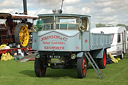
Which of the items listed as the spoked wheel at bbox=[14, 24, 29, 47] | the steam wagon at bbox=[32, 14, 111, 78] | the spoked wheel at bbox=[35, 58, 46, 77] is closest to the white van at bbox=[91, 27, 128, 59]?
the spoked wheel at bbox=[14, 24, 29, 47]

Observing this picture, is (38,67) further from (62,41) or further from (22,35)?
(22,35)

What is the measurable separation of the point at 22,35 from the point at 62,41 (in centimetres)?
1213

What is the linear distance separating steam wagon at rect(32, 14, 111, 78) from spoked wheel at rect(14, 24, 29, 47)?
9.91 metres

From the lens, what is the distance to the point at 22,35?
67.5 ft

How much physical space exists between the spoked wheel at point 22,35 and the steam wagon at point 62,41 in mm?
9907

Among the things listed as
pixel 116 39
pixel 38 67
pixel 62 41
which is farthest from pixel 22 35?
pixel 62 41

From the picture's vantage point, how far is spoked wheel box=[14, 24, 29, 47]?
1945cm

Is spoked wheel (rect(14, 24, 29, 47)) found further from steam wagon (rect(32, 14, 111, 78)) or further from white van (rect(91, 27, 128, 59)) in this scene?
steam wagon (rect(32, 14, 111, 78))

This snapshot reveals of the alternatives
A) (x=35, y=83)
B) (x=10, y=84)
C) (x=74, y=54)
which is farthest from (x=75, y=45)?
(x=10, y=84)

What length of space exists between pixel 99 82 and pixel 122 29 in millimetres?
10317

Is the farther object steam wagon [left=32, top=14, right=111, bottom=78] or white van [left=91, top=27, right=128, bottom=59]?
white van [left=91, top=27, right=128, bottom=59]

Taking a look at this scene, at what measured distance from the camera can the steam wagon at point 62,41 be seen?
355 inches

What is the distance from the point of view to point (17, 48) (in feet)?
65.2

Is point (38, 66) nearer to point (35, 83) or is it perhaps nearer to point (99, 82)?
point (35, 83)
